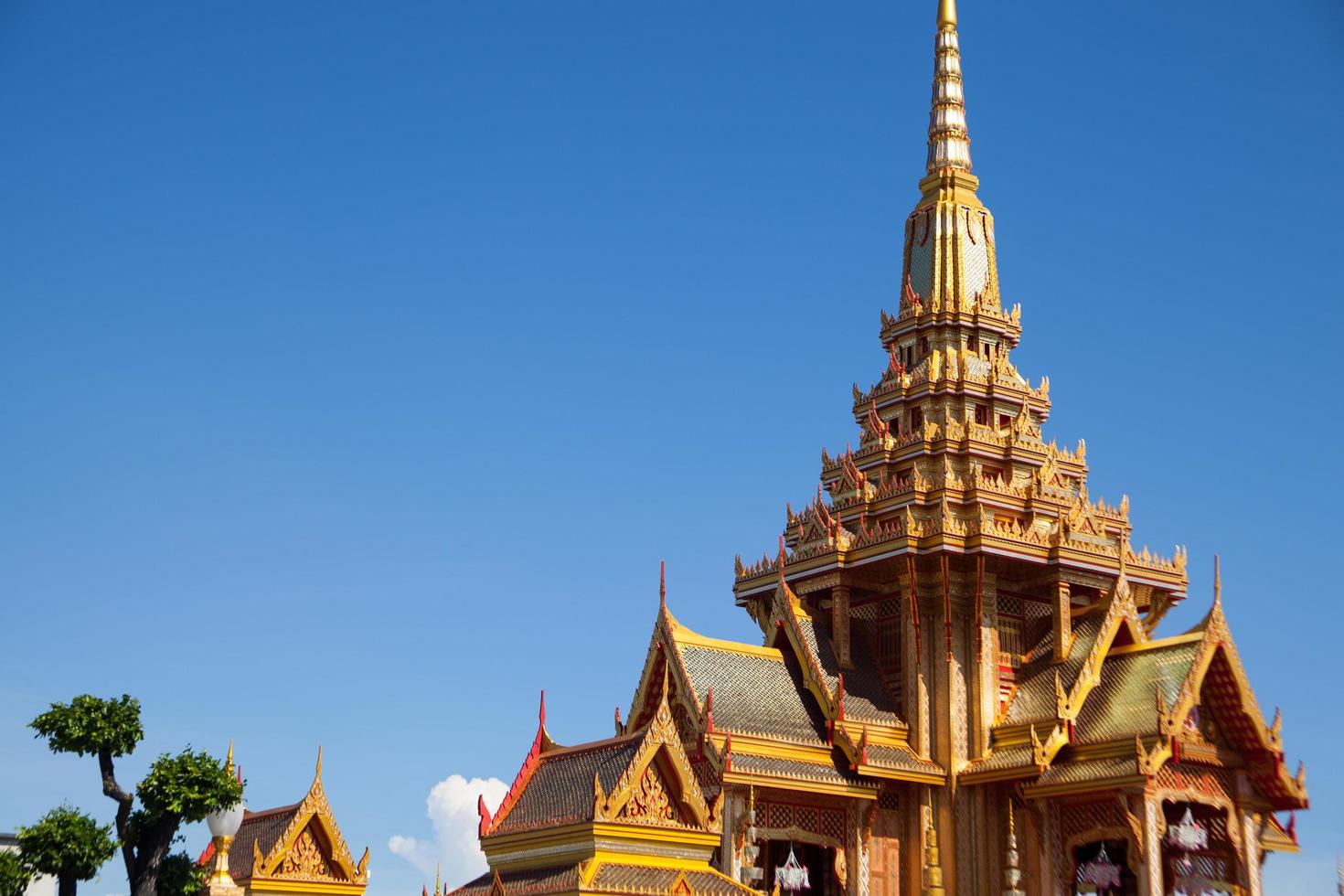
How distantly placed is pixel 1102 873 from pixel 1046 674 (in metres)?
4.88

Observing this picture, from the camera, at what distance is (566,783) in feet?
98.9

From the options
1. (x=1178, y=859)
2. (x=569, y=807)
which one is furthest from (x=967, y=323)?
(x=569, y=807)

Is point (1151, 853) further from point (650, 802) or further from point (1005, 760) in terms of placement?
point (650, 802)

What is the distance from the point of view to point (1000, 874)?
40.9m

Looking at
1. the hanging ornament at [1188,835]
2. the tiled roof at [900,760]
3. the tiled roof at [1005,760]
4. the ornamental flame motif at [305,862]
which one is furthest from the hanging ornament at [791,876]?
the ornamental flame motif at [305,862]

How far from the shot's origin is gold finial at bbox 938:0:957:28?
53.7m

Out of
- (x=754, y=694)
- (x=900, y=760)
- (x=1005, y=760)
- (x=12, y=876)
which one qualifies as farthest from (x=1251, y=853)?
(x=12, y=876)

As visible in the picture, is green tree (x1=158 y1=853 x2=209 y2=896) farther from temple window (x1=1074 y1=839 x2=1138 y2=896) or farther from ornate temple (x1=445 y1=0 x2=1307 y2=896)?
temple window (x1=1074 y1=839 x2=1138 y2=896)

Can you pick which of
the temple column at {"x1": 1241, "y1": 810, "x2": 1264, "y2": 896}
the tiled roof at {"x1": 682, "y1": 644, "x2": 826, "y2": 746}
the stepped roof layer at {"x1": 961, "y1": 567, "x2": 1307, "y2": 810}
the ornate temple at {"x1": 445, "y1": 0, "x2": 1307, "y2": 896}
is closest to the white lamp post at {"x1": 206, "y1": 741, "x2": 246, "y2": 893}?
the ornate temple at {"x1": 445, "y1": 0, "x2": 1307, "y2": 896}

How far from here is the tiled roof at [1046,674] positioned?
41.7m

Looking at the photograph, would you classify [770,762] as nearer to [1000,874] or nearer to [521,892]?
[1000,874]

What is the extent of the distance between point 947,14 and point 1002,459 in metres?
15.0

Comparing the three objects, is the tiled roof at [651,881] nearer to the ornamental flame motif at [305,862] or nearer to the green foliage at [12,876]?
the ornamental flame motif at [305,862]

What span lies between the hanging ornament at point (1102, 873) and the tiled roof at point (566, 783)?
1436 centimetres
